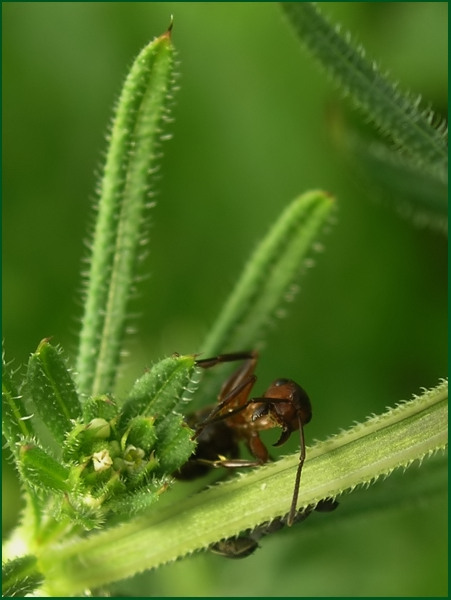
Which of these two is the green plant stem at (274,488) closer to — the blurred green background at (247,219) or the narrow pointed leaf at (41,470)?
the narrow pointed leaf at (41,470)

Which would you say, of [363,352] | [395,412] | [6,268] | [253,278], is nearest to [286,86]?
[363,352]

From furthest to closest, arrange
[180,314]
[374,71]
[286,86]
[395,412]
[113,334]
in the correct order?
1. [286,86]
2. [180,314]
3. [374,71]
4. [113,334]
5. [395,412]

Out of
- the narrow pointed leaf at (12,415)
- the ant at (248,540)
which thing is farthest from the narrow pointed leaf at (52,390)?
the ant at (248,540)

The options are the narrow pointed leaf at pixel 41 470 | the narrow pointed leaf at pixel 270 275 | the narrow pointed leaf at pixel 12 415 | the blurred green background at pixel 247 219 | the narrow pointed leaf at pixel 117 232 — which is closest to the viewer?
the narrow pointed leaf at pixel 41 470

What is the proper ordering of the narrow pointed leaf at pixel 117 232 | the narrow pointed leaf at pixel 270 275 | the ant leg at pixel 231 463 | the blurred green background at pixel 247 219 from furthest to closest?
the blurred green background at pixel 247 219, the narrow pointed leaf at pixel 270 275, the narrow pointed leaf at pixel 117 232, the ant leg at pixel 231 463

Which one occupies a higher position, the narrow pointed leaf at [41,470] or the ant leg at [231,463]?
the ant leg at [231,463]

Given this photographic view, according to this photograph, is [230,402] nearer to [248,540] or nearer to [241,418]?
[241,418]

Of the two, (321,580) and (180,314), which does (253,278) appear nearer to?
(180,314)
